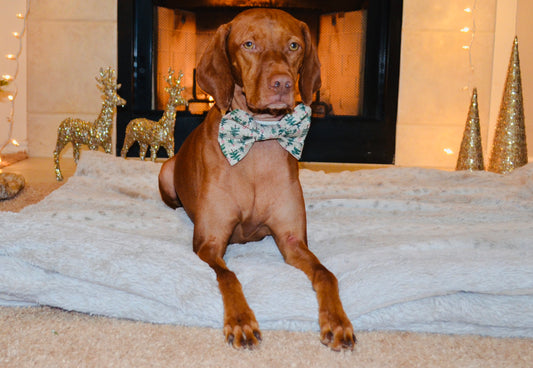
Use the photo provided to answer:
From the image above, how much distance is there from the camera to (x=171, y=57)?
495 cm

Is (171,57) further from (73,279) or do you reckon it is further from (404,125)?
(73,279)

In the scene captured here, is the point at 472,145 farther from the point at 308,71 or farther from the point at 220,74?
the point at 220,74

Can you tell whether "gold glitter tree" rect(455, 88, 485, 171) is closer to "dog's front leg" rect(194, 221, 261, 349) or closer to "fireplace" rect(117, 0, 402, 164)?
"fireplace" rect(117, 0, 402, 164)

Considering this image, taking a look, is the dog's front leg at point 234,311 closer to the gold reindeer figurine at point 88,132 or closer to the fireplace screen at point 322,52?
the gold reindeer figurine at point 88,132

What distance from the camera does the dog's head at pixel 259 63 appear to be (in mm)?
1824

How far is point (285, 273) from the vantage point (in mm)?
1790

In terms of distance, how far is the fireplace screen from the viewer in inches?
194

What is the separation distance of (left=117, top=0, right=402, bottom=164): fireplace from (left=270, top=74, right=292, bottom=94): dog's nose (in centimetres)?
313

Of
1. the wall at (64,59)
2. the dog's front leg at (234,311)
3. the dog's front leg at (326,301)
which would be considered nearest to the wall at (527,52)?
the wall at (64,59)

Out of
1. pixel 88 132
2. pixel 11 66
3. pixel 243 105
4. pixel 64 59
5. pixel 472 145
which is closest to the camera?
pixel 243 105

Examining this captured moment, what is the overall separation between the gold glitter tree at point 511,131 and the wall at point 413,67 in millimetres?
656

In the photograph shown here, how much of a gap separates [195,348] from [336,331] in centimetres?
35

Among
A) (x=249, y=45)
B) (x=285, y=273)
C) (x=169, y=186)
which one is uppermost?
(x=249, y=45)

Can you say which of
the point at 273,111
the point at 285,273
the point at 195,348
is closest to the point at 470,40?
the point at 273,111
